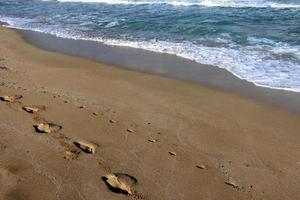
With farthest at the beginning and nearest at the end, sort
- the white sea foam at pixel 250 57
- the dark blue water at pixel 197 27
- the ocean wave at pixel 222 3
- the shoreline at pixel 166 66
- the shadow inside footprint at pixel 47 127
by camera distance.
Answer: the ocean wave at pixel 222 3 → the dark blue water at pixel 197 27 → the white sea foam at pixel 250 57 → the shoreline at pixel 166 66 → the shadow inside footprint at pixel 47 127

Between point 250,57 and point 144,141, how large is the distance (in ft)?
16.8

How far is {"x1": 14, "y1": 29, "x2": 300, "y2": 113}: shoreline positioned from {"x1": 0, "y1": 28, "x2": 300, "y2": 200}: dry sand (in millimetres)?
377

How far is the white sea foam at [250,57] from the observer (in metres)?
8.60

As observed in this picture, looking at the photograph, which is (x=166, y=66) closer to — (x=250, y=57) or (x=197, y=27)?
(x=250, y=57)

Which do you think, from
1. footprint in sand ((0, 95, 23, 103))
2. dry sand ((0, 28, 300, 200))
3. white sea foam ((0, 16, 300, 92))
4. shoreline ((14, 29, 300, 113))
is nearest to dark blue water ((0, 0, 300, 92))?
white sea foam ((0, 16, 300, 92))

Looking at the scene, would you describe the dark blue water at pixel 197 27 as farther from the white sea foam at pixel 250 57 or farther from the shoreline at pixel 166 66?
the shoreline at pixel 166 66

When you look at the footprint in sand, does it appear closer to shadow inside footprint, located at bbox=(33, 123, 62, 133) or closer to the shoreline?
shadow inside footprint, located at bbox=(33, 123, 62, 133)

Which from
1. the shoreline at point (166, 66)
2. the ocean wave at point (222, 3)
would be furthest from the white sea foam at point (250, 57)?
the ocean wave at point (222, 3)

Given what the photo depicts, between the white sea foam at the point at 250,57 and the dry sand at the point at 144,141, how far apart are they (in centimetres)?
117

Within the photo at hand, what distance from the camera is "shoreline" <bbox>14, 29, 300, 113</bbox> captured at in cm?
784

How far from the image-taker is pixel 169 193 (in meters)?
4.62

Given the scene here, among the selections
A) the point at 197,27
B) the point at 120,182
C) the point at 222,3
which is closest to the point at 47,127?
the point at 120,182

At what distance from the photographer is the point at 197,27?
1332cm

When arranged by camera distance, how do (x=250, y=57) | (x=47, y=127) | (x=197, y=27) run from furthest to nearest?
(x=197, y=27), (x=250, y=57), (x=47, y=127)
